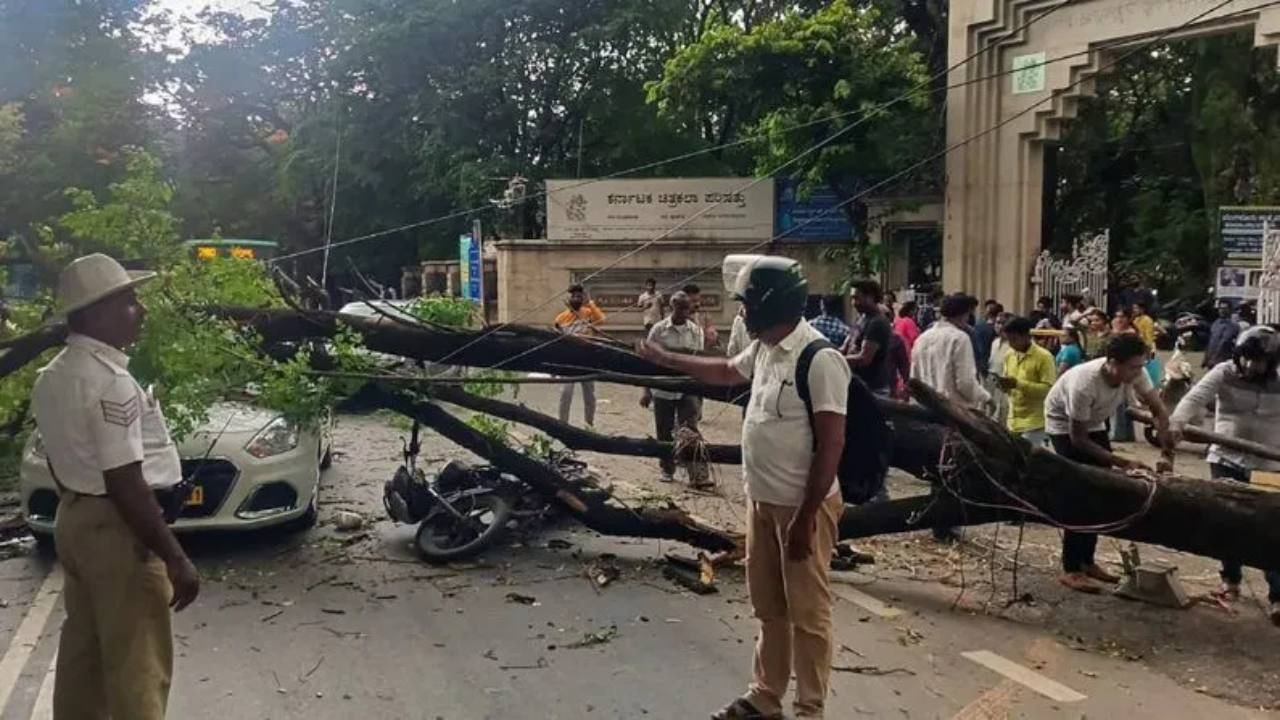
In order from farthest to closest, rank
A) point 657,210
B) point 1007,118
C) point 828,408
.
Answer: point 657,210 → point 1007,118 → point 828,408

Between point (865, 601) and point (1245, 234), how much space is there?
411 inches

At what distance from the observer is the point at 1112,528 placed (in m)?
5.54

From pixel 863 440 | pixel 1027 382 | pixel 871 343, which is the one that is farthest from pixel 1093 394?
pixel 863 440

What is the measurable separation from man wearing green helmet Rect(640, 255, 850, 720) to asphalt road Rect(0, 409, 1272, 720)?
561mm

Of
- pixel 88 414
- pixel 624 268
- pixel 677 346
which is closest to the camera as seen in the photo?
pixel 88 414

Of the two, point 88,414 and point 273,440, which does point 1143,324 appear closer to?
point 273,440

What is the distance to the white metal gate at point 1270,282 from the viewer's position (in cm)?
1289

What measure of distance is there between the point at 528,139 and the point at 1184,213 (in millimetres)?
15458

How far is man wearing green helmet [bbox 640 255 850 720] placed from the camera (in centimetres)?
403

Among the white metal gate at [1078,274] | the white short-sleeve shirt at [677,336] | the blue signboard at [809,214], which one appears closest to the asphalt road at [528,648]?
the white short-sleeve shirt at [677,336]

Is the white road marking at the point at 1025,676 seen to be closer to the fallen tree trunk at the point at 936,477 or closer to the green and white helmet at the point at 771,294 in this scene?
the fallen tree trunk at the point at 936,477

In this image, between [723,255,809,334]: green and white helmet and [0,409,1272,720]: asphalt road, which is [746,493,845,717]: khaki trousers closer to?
[0,409,1272,720]: asphalt road

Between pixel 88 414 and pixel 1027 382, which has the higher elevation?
pixel 88 414

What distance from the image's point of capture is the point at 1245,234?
14.1m
